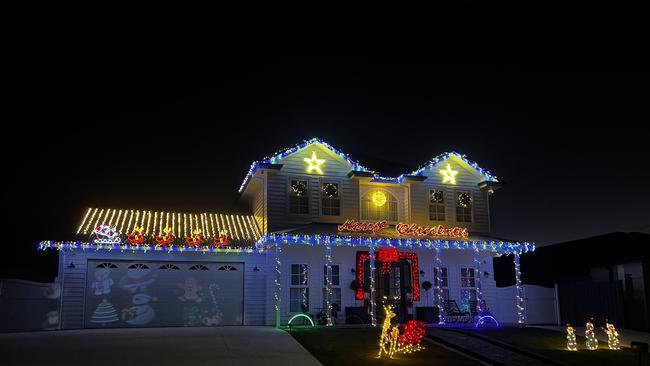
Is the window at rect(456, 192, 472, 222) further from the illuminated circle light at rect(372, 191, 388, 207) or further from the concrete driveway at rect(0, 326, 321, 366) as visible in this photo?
the concrete driveway at rect(0, 326, 321, 366)

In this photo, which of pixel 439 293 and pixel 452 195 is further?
pixel 452 195

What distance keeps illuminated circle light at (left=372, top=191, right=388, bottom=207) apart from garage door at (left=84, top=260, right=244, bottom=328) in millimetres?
5694

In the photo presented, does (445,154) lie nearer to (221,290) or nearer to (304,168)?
(304,168)

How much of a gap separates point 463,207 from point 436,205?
124cm

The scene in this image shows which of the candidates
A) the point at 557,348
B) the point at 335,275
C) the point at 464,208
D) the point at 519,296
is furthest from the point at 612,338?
the point at 335,275

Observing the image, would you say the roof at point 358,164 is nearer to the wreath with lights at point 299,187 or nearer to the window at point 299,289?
the wreath with lights at point 299,187

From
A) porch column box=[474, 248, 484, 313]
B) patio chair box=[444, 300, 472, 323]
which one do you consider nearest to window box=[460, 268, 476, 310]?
porch column box=[474, 248, 484, 313]

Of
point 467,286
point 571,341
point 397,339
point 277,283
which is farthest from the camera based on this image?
point 467,286

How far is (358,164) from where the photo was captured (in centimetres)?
2258

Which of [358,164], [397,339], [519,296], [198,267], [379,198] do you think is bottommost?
[397,339]

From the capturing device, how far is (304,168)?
22312 millimetres

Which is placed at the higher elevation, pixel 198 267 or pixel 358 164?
pixel 358 164

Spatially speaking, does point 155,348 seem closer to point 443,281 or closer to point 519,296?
point 443,281

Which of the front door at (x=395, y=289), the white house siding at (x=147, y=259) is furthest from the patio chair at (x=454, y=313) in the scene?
the white house siding at (x=147, y=259)
